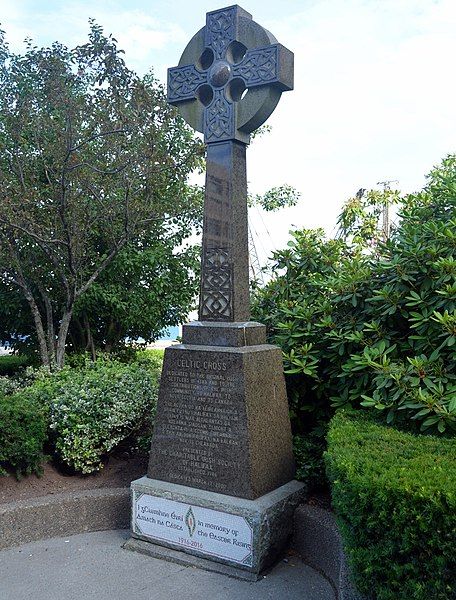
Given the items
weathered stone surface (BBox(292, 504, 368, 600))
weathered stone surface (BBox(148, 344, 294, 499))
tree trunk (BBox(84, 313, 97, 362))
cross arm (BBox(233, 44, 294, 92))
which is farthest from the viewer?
tree trunk (BBox(84, 313, 97, 362))

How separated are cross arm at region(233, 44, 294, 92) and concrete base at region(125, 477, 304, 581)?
10.1 ft

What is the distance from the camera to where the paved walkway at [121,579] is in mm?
3770

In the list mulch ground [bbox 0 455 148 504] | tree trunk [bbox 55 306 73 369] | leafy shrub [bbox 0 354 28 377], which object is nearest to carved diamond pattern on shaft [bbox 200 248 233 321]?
mulch ground [bbox 0 455 148 504]

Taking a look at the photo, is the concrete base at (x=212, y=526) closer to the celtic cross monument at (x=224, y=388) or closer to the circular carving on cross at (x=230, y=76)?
the celtic cross monument at (x=224, y=388)

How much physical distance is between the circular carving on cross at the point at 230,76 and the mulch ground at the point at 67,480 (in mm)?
3030

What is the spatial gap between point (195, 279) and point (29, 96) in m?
3.95

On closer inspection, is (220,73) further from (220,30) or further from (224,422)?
(224,422)

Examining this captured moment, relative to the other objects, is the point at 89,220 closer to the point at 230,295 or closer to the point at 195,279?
the point at 195,279

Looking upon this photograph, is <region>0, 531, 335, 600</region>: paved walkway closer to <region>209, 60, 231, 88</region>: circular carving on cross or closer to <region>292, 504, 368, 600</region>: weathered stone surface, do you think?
<region>292, 504, 368, 600</region>: weathered stone surface

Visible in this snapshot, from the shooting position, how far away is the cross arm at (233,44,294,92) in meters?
4.42

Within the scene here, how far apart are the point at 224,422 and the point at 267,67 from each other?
2686 millimetres

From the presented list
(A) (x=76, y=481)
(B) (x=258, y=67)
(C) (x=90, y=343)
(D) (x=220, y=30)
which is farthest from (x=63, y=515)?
(C) (x=90, y=343)

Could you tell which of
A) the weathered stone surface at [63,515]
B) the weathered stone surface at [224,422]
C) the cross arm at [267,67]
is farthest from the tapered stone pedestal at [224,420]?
the cross arm at [267,67]

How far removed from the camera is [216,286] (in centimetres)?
460
